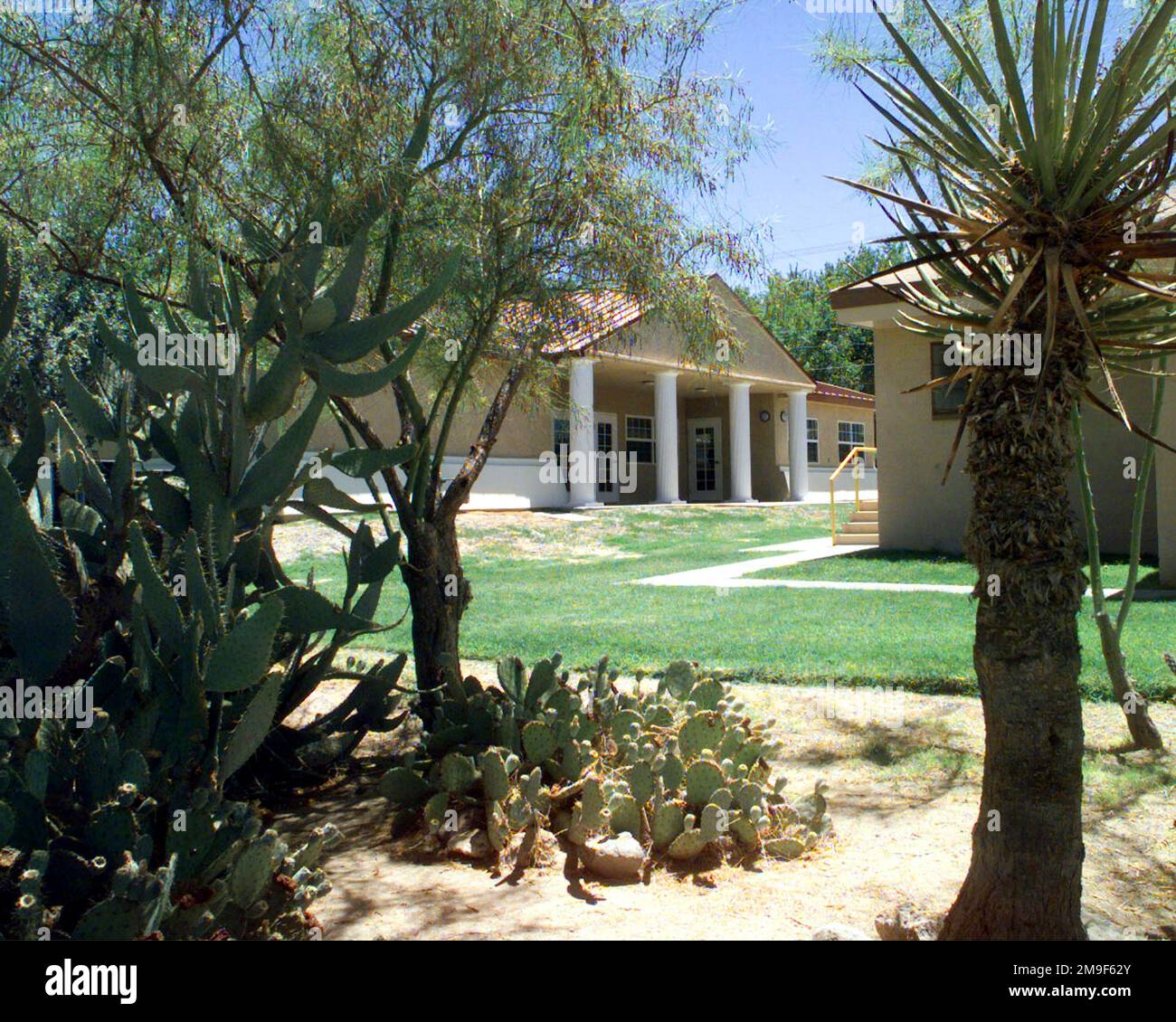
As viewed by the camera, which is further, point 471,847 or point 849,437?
point 849,437

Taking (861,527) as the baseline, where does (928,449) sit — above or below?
above

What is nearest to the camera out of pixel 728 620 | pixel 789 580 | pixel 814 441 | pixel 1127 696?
pixel 1127 696

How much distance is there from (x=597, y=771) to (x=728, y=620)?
518cm

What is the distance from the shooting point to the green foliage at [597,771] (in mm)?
4633

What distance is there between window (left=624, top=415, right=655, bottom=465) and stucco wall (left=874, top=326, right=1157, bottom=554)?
12.6 m

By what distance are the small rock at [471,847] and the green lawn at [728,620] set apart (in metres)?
3.53

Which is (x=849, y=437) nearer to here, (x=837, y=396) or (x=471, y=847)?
(x=837, y=396)

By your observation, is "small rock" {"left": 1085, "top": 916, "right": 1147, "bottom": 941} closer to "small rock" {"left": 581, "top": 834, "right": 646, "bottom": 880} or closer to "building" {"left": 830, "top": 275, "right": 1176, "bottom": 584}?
"small rock" {"left": 581, "top": 834, "right": 646, "bottom": 880}

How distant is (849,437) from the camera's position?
34.4 m

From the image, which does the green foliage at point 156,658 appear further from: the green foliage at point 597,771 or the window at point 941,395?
the window at point 941,395

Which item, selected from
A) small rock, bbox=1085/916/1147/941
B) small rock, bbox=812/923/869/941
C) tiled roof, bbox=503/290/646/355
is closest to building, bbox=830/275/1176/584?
tiled roof, bbox=503/290/646/355

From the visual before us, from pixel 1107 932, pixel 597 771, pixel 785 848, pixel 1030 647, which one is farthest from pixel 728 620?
pixel 1030 647

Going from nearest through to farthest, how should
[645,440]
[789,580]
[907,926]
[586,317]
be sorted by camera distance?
[907,926]
[586,317]
[789,580]
[645,440]

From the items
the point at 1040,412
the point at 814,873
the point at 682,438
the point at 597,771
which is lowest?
the point at 814,873
